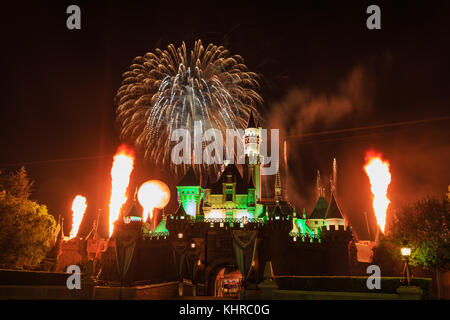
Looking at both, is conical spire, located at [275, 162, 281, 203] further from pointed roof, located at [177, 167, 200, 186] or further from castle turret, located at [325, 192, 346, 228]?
pointed roof, located at [177, 167, 200, 186]

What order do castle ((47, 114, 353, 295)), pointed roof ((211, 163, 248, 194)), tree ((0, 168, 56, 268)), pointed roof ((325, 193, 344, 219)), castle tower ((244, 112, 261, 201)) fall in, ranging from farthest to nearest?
castle tower ((244, 112, 261, 201))
pointed roof ((211, 163, 248, 194))
pointed roof ((325, 193, 344, 219))
castle ((47, 114, 353, 295))
tree ((0, 168, 56, 268))

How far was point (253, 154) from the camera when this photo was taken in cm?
6419

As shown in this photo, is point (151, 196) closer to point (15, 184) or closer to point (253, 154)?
point (253, 154)

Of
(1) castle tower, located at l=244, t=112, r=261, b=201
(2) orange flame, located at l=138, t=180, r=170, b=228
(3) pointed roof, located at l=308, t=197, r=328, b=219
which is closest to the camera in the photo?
(3) pointed roof, located at l=308, t=197, r=328, b=219

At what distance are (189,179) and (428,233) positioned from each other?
35270mm

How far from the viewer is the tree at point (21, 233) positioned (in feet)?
116

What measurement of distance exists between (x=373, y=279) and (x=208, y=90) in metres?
27.8

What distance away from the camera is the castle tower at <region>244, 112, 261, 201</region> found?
62.8 metres

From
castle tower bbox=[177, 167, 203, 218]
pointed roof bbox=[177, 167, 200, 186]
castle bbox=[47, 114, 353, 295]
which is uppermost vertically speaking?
pointed roof bbox=[177, 167, 200, 186]

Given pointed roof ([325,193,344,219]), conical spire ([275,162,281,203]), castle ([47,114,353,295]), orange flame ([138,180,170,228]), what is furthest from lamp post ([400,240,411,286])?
orange flame ([138,180,170,228])

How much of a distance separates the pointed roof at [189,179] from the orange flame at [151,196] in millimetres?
9059

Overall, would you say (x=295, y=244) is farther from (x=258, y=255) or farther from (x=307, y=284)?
(x=307, y=284)

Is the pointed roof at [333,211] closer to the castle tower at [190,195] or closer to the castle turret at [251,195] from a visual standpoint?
the castle turret at [251,195]

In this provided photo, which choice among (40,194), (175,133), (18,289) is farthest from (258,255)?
(40,194)
